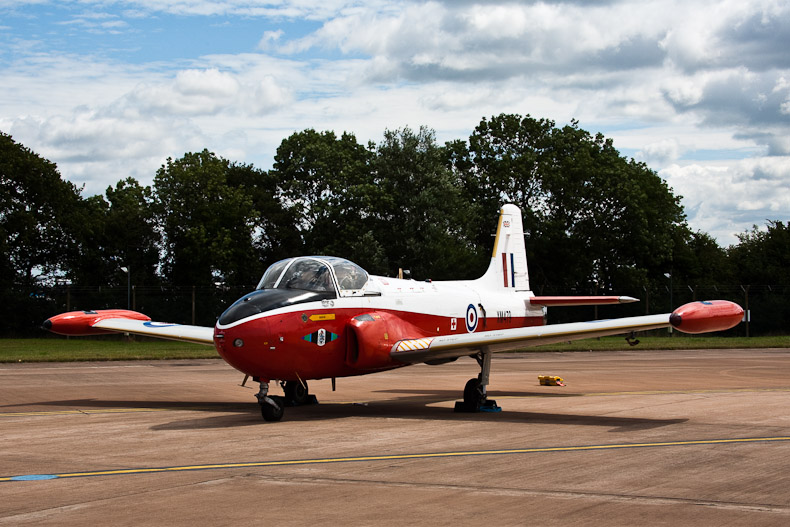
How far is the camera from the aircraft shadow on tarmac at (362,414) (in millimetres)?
14602

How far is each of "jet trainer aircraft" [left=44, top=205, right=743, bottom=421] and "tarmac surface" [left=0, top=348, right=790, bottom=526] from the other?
907 millimetres

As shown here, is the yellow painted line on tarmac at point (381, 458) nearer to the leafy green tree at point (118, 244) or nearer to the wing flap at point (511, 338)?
Answer: the wing flap at point (511, 338)

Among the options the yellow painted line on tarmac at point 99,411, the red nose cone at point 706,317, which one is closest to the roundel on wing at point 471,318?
the yellow painted line on tarmac at point 99,411

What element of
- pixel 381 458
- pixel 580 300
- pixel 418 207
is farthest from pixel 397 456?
pixel 418 207

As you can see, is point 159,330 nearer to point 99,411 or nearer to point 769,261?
point 99,411

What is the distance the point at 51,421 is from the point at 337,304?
17.1 ft

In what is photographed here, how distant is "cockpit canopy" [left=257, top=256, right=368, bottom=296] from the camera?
51.1 feet

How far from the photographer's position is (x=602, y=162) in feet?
215

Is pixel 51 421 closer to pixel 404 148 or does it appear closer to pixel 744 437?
pixel 744 437

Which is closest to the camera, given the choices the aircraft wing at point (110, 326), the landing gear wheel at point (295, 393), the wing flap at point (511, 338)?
the wing flap at point (511, 338)

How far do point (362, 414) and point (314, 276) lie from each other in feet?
8.84

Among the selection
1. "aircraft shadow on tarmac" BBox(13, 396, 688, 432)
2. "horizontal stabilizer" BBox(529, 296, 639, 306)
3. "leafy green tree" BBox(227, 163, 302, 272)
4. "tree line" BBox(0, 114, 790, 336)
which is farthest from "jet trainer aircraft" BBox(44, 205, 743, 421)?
"leafy green tree" BBox(227, 163, 302, 272)

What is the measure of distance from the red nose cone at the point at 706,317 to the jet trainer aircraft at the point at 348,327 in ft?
0.05

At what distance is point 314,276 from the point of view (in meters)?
Result: 15.8
